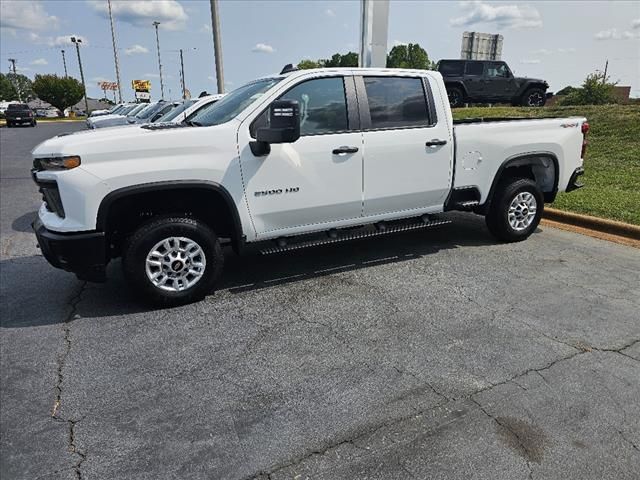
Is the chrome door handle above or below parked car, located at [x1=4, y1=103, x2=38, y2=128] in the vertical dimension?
above

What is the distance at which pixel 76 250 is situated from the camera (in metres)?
3.86

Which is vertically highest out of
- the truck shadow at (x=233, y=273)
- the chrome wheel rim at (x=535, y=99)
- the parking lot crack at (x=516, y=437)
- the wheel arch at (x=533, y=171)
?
the chrome wheel rim at (x=535, y=99)

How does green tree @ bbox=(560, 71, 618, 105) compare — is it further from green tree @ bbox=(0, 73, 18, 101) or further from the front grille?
green tree @ bbox=(0, 73, 18, 101)

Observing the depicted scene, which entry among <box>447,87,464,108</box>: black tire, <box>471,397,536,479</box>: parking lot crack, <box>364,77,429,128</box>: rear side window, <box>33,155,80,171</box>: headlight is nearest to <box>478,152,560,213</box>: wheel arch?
<box>364,77,429,128</box>: rear side window

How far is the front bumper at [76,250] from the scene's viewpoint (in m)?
3.83

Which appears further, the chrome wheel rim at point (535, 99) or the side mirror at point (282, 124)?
the chrome wheel rim at point (535, 99)

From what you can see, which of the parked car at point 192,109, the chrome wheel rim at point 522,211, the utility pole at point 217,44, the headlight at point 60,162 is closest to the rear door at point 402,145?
the chrome wheel rim at point 522,211

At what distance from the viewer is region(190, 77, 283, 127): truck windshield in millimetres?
4477

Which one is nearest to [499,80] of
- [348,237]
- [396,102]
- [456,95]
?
[456,95]

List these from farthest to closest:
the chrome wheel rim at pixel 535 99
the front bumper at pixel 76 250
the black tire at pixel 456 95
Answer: the chrome wheel rim at pixel 535 99, the black tire at pixel 456 95, the front bumper at pixel 76 250

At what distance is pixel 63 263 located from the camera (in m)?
3.91

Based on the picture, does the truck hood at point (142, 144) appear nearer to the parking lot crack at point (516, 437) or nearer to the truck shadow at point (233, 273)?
the truck shadow at point (233, 273)

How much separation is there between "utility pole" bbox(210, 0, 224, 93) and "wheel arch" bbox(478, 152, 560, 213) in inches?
437

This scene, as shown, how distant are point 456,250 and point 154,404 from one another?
3.98 metres
